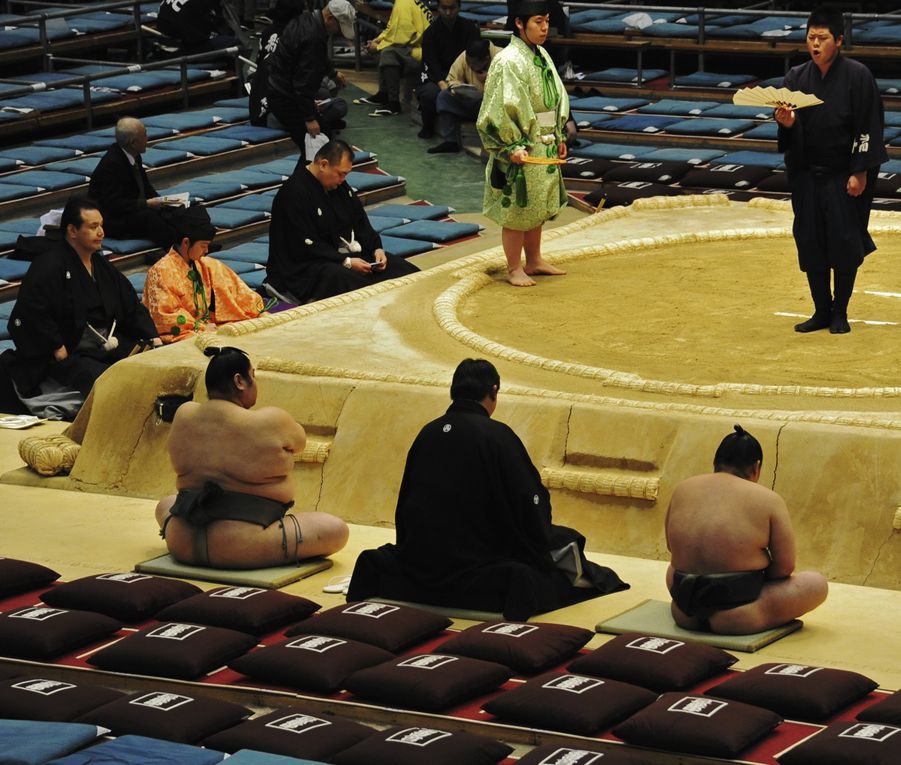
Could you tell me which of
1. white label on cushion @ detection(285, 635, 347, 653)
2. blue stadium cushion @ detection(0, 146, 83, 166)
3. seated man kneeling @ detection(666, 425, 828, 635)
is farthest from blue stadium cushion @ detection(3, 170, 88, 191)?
seated man kneeling @ detection(666, 425, 828, 635)

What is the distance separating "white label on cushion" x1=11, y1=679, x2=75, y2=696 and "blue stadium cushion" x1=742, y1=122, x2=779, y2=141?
5.91 metres

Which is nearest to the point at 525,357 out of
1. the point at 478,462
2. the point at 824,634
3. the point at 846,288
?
the point at 846,288

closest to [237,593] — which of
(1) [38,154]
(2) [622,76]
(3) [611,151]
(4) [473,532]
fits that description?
(4) [473,532]

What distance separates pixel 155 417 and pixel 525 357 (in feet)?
3.36

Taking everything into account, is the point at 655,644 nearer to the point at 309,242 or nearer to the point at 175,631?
the point at 175,631

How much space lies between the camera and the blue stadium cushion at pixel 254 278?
20.0 feet

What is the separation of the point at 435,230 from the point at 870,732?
4636mm

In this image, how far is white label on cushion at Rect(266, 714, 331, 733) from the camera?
269 cm

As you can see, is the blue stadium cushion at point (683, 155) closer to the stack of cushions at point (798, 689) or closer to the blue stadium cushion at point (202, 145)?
the blue stadium cushion at point (202, 145)

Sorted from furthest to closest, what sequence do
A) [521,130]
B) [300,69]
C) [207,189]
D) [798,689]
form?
[300,69]
[207,189]
[521,130]
[798,689]

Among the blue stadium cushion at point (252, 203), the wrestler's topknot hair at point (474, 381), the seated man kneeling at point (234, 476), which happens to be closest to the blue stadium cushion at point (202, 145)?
the blue stadium cushion at point (252, 203)

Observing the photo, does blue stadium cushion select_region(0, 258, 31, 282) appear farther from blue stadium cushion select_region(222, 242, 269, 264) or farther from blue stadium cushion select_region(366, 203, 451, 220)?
blue stadium cushion select_region(366, 203, 451, 220)

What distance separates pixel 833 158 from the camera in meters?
4.80

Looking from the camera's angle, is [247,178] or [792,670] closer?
[792,670]
